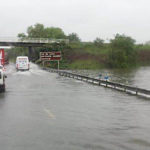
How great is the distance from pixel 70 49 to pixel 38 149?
93.8 m

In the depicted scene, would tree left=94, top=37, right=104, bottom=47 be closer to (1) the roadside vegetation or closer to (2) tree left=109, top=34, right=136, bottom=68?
(1) the roadside vegetation

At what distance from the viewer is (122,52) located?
300 feet

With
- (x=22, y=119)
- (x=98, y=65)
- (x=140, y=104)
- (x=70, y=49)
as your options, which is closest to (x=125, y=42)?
(x=98, y=65)

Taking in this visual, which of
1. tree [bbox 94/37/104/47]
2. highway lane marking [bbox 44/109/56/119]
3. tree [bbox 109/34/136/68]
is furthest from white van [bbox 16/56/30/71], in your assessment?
highway lane marking [bbox 44/109/56/119]

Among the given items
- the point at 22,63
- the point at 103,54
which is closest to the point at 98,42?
the point at 103,54

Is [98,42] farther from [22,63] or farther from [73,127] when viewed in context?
[73,127]

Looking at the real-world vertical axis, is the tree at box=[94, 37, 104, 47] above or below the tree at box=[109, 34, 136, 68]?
above

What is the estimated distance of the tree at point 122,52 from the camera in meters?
91.4

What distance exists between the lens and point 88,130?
391 inches

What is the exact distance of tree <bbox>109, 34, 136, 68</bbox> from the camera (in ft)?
300

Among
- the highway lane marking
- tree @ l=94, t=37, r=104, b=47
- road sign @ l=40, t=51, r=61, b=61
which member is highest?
tree @ l=94, t=37, r=104, b=47

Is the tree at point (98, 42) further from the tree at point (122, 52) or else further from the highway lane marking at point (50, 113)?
the highway lane marking at point (50, 113)

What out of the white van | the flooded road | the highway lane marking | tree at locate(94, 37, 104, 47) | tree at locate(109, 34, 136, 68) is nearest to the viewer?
the flooded road

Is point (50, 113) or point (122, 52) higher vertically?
point (122, 52)
